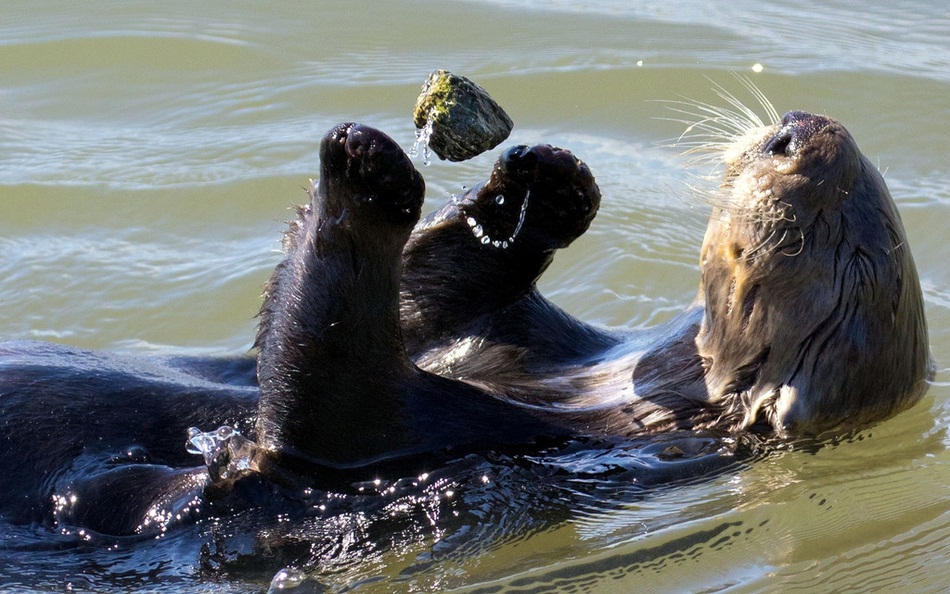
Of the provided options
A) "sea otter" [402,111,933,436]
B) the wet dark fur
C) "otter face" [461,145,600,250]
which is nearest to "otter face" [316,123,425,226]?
the wet dark fur

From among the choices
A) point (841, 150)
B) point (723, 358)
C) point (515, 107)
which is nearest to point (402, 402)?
point (723, 358)

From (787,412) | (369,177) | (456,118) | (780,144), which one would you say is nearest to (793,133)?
(780,144)

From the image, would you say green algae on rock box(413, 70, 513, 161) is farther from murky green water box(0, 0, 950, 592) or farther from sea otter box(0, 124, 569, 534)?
murky green water box(0, 0, 950, 592)

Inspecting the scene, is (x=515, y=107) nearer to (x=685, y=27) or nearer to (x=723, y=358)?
(x=685, y=27)

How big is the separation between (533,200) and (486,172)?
2890mm

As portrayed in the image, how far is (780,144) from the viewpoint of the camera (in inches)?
162

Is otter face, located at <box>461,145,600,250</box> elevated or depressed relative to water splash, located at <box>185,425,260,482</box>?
elevated

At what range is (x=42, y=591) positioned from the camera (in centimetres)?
394

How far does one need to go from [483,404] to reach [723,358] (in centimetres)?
82

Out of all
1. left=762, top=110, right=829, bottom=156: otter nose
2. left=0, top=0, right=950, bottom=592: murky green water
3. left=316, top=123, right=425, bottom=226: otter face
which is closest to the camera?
left=316, top=123, right=425, bottom=226: otter face

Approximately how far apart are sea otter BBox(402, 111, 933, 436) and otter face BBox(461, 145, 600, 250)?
0.06ft

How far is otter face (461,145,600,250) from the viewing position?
450 cm

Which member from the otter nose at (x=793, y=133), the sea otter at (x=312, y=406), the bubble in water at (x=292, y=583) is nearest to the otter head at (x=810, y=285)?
the otter nose at (x=793, y=133)

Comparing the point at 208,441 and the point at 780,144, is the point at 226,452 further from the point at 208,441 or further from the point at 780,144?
the point at 780,144
